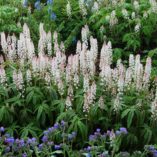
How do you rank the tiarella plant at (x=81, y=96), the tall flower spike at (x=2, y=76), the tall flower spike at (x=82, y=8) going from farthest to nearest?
the tall flower spike at (x=82, y=8), the tall flower spike at (x=2, y=76), the tiarella plant at (x=81, y=96)

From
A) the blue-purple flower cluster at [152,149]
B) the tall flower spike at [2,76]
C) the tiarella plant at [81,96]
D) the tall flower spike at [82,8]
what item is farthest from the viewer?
the tall flower spike at [82,8]

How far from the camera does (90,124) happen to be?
5949 millimetres

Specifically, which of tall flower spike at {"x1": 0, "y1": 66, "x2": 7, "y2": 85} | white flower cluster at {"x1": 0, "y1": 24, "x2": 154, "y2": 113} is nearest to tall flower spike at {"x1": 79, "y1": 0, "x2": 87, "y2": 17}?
white flower cluster at {"x1": 0, "y1": 24, "x2": 154, "y2": 113}

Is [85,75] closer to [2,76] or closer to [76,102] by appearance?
[76,102]

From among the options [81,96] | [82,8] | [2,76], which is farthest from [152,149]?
[82,8]

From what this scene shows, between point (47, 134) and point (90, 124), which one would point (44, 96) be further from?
point (47, 134)

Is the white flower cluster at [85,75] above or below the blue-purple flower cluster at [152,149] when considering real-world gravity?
above

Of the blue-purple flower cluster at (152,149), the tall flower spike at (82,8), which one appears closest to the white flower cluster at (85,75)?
the blue-purple flower cluster at (152,149)

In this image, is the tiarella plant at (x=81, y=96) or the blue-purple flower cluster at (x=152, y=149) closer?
the blue-purple flower cluster at (x=152, y=149)

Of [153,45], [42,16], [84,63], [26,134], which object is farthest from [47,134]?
[42,16]

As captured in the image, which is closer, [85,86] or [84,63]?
[85,86]

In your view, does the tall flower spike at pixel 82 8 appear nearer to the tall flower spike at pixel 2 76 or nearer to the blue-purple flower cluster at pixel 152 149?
the tall flower spike at pixel 2 76

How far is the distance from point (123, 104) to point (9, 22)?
4.41m

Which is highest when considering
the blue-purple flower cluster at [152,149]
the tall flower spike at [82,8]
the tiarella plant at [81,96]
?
the tall flower spike at [82,8]
